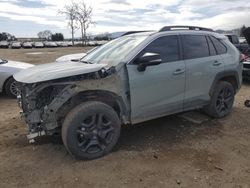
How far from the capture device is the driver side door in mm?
4820

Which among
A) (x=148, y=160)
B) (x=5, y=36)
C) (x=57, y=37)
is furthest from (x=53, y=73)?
(x=5, y=36)

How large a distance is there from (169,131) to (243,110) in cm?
232

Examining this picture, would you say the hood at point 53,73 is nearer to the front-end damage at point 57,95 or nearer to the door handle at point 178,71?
the front-end damage at point 57,95

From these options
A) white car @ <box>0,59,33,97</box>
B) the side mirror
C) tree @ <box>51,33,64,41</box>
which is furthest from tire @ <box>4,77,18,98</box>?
tree @ <box>51,33,64,41</box>

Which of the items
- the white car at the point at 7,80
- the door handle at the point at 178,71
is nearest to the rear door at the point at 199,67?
the door handle at the point at 178,71

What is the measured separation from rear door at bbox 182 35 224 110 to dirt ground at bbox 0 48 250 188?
1.86ft

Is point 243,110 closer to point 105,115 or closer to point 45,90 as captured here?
point 105,115

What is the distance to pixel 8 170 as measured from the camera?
4.32 meters

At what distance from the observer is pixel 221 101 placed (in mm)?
6391

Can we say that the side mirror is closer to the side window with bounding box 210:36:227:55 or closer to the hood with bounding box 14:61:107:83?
the hood with bounding box 14:61:107:83

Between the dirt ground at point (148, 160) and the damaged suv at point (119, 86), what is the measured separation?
1.20 feet

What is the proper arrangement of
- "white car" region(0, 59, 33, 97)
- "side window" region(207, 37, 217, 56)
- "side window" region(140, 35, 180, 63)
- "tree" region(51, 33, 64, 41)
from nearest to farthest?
"side window" region(140, 35, 180, 63)
"side window" region(207, 37, 217, 56)
"white car" region(0, 59, 33, 97)
"tree" region(51, 33, 64, 41)

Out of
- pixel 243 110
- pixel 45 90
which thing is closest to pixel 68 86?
pixel 45 90

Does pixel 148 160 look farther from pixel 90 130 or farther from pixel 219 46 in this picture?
pixel 219 46
